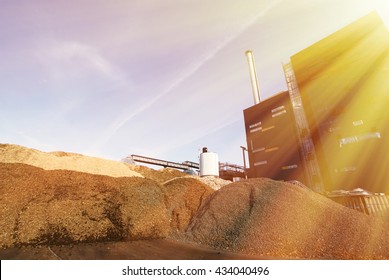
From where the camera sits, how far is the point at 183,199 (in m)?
7.37

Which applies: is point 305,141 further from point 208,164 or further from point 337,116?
point 208,164

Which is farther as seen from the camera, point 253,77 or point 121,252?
point 253,77

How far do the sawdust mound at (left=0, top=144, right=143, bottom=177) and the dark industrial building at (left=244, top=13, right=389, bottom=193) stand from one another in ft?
59.3

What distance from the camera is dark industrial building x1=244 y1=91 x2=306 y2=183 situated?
24000 millimetres

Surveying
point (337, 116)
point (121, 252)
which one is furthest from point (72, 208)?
point (337, 116)

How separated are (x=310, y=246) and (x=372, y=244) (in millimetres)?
1520

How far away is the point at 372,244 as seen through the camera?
489 cm

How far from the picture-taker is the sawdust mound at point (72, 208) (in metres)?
4.72

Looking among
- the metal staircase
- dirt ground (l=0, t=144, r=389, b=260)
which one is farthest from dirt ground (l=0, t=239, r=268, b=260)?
the metal staircase

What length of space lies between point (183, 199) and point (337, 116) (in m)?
18.1

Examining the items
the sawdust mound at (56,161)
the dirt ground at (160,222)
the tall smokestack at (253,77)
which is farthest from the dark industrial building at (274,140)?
the sawdust mound at (56,161)

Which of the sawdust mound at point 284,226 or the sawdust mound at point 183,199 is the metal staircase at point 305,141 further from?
the sawdust mound at point 183,199

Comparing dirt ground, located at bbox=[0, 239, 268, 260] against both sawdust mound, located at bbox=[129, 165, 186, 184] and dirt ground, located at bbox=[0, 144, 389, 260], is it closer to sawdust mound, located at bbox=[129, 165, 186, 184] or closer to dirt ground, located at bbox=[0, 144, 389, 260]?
dirt ground, located at bbox=[0, 144, 389, 260]

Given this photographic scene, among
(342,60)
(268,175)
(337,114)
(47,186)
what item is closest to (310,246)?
(47,186)
